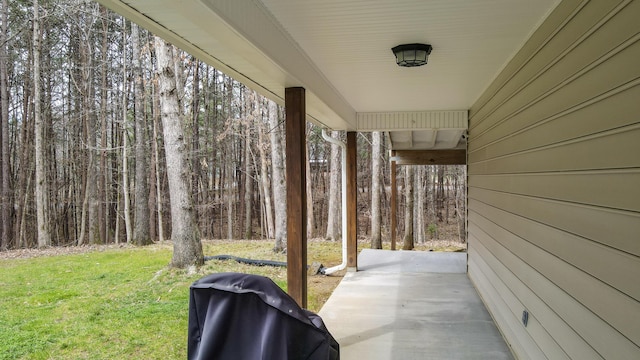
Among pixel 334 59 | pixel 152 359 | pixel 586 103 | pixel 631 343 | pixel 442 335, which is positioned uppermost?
pixel 334 59

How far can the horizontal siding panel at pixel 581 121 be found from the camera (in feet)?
5.08

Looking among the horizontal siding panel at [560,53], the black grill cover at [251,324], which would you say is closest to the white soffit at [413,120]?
the horizontal siding panel at [560,53]

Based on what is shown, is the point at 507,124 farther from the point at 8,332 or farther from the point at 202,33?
the point at 8,332

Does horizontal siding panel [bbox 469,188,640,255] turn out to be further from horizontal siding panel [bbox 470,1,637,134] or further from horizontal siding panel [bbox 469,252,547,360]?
horizontal siding panel [bbox 469,252,547,360]

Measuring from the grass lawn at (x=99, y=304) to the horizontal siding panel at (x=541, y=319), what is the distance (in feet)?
9.39

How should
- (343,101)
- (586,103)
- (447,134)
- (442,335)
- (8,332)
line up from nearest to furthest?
(586,103) → (442,335) → (8,332) → (343,101) → (447,134)

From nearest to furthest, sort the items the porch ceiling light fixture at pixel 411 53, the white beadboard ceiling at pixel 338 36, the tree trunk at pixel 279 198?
the white beadboard ceiling at pixel 338 36, the porch ceiling light fixture at pixel 411 53, the tree trunk at pixel 279 198

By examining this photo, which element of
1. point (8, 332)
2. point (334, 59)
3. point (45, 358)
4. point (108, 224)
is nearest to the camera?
point (334, 59)

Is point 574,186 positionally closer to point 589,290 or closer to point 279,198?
point 589,290

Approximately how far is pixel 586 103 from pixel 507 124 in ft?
5.87

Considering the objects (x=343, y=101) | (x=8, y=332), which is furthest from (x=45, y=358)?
(x=343, y=101)

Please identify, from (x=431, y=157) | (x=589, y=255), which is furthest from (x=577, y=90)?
(x=431, y=157)

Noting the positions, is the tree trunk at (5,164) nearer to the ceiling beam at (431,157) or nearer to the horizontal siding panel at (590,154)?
the ceiling beam at (431,157)

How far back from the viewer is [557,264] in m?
2.35
